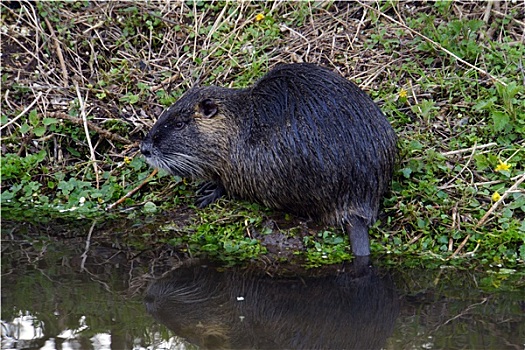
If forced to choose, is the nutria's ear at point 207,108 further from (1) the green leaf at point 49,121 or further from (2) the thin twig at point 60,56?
(2) the thin twig at point 60,56

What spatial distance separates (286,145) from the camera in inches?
161

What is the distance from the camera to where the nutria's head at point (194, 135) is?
172 inches

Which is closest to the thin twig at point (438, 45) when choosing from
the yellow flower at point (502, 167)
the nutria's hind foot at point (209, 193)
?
the yellow flower at point (502, 167)

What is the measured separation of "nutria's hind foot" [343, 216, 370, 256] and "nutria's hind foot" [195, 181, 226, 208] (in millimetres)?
755

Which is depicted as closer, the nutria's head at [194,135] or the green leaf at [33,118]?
the nutria's head at [194,135]

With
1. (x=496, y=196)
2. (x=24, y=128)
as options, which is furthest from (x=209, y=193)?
(x=496, y=196)

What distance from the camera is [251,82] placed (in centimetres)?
514

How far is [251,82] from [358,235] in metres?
1.51

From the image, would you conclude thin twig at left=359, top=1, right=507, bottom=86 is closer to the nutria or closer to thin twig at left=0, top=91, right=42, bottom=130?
the nutria

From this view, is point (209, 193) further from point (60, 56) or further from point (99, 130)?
point (60, 56)

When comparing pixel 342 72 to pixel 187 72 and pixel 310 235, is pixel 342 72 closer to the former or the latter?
pixel 187 72

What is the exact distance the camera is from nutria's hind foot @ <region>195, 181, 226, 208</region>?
446 cm

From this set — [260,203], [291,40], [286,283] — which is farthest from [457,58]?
[286,283]

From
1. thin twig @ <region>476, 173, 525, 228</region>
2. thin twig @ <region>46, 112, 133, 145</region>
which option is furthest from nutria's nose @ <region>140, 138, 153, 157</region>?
thin twig @ <region>476, 173, 525, 228</region>
